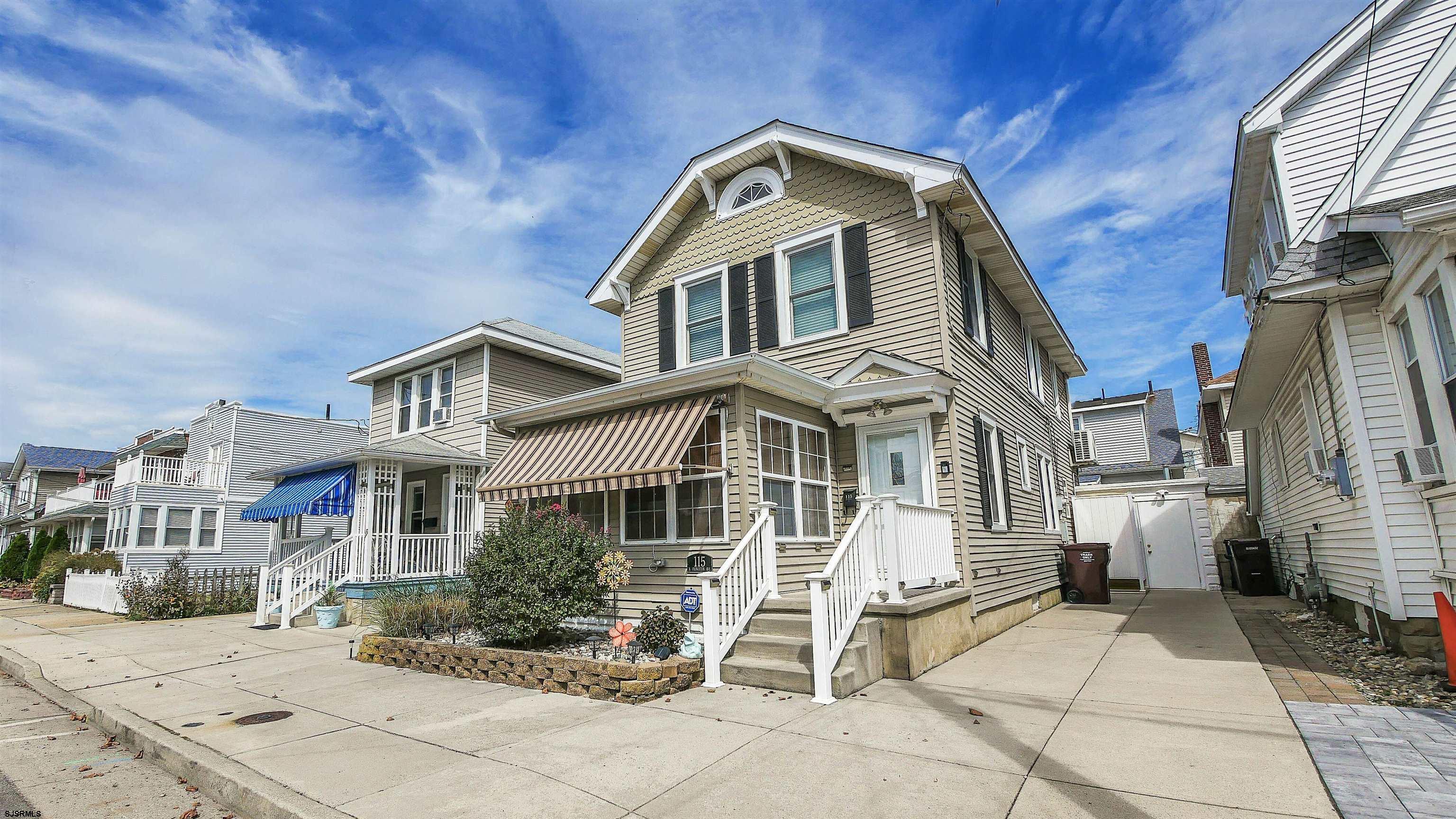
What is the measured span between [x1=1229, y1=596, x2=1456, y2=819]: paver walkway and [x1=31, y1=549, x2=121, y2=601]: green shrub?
2726cm

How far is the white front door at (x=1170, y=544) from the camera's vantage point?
16734 millimetres

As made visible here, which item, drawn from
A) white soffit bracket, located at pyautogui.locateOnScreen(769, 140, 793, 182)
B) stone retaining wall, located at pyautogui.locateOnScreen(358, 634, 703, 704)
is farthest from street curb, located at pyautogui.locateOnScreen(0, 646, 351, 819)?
white soffit bracket, located at pyautogui.locateOnScreen(769, 140, 793, 182)

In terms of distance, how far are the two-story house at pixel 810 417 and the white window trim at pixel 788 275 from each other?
0.11ft

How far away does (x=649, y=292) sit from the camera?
1305cm

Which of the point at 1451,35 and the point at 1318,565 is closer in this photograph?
the point at 1451,35

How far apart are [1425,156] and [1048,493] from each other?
357 inches

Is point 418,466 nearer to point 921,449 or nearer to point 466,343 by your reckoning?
point 466,343

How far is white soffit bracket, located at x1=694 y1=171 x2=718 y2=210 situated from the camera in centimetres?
1216

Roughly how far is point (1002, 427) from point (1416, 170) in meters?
6.02

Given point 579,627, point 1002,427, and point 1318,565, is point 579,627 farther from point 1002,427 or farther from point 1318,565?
point 1318,565

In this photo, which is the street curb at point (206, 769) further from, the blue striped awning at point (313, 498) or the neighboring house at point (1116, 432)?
the neighboring house at point (1116, 432)

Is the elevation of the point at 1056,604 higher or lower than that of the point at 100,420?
lower

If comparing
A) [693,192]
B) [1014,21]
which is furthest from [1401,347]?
[693,192]

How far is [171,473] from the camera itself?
83.2 ft
